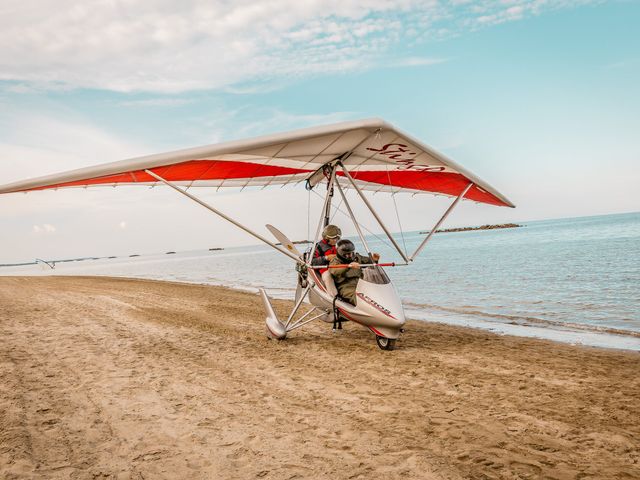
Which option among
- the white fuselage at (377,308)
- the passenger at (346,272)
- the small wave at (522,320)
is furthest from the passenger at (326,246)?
the small wave at (522,320)

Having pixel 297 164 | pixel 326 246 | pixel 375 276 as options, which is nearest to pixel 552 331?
pixel 375 276

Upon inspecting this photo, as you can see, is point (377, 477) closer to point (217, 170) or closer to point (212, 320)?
point (217, 170)

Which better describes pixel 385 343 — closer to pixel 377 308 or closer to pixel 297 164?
pixel 377 308

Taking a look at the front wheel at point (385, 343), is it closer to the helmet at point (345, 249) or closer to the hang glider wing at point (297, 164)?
the helmet at point (345, 249)

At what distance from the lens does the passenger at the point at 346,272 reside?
6945mm

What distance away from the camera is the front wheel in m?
6.94

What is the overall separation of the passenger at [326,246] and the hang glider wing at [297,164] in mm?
1307

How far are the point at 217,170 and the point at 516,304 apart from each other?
36.2 ft

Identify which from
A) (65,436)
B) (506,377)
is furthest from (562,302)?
(65,436)

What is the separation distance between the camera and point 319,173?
8.53 m

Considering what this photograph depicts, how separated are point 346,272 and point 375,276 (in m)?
0.52

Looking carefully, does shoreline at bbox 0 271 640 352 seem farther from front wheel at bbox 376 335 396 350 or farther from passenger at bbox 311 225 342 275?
passenger at bbox 311 225 342 275

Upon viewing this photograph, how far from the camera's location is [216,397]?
4855mm

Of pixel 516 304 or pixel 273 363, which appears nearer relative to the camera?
pixel 273 363
